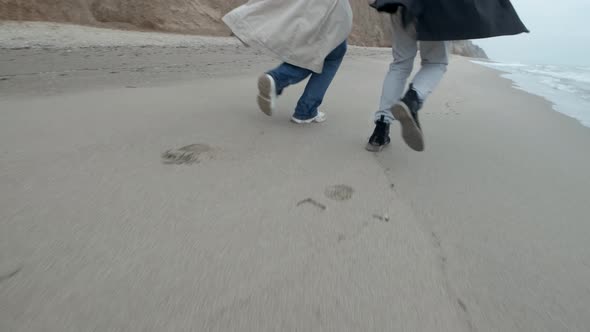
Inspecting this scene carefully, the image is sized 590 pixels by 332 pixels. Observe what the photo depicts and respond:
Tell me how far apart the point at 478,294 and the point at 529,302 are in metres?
0.11

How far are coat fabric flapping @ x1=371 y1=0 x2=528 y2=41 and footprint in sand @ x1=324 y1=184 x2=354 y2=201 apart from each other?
70 cm

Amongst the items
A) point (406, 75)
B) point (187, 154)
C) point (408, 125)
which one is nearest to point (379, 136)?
point (408, 125)

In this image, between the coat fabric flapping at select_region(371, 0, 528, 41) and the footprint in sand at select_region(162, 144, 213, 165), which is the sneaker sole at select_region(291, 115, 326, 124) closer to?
the footprint in sand at select_region(162, 144, 213, 165)

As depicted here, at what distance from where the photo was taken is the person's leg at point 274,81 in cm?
176

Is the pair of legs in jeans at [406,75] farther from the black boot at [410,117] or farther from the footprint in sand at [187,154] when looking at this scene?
the footprint in sand at [187,154]

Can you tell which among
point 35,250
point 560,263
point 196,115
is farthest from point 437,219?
point 196,115

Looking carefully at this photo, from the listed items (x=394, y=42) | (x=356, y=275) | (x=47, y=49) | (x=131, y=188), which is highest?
(x=394, y=42)

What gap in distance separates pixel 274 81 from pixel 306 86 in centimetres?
22

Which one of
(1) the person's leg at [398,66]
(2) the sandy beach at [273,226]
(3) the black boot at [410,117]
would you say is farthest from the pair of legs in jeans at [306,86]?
(3) the black boot at [410,117]

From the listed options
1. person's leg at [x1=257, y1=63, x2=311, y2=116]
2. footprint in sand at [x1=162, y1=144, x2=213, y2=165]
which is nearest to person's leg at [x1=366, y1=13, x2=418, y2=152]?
person's leg at [x1=257, y1=63, x2=311, y2=116]

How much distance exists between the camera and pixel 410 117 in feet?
4.48

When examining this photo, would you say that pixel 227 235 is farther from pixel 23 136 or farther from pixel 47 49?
pixel 47 49

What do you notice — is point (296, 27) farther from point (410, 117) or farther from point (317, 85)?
point (410, 117)

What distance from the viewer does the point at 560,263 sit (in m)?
0.91
